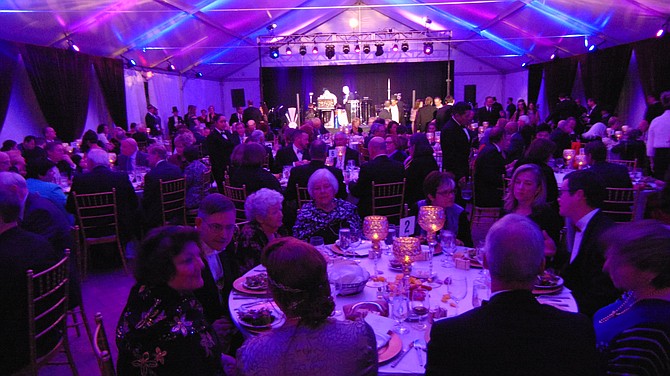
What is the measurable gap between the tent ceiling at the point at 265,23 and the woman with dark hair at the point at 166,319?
813cm

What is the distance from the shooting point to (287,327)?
154 cm

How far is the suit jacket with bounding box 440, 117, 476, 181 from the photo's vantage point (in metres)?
6.33

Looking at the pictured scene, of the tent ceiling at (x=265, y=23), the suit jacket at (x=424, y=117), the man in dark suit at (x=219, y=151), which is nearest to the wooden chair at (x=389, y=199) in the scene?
the man in dark suit at (x=219, y=151)

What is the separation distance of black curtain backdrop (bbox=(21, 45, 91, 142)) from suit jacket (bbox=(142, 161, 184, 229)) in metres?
6.62

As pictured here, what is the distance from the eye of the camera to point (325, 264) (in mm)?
1610

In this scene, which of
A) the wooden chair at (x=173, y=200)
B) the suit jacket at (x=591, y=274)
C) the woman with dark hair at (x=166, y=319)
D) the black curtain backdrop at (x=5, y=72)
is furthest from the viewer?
the black curtain backdrop at (x=5, y=72)

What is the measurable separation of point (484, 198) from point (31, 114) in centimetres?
1000

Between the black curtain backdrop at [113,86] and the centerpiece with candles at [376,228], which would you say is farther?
the black curtain backdrop at [113,86]

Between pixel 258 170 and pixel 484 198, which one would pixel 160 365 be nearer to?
pixel 258 170

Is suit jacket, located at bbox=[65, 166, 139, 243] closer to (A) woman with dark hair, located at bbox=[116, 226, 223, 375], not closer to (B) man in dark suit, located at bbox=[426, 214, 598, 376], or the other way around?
(A) woman with dark hair, located at bbox=[116, 226, 223, 375]

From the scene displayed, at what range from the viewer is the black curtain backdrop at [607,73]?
12.6 metres

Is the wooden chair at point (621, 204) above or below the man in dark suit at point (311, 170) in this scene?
below

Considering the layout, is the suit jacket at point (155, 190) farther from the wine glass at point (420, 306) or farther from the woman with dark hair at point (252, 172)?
the wine glass at point (420, 306)

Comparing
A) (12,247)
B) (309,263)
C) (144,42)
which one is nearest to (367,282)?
(309,263)
